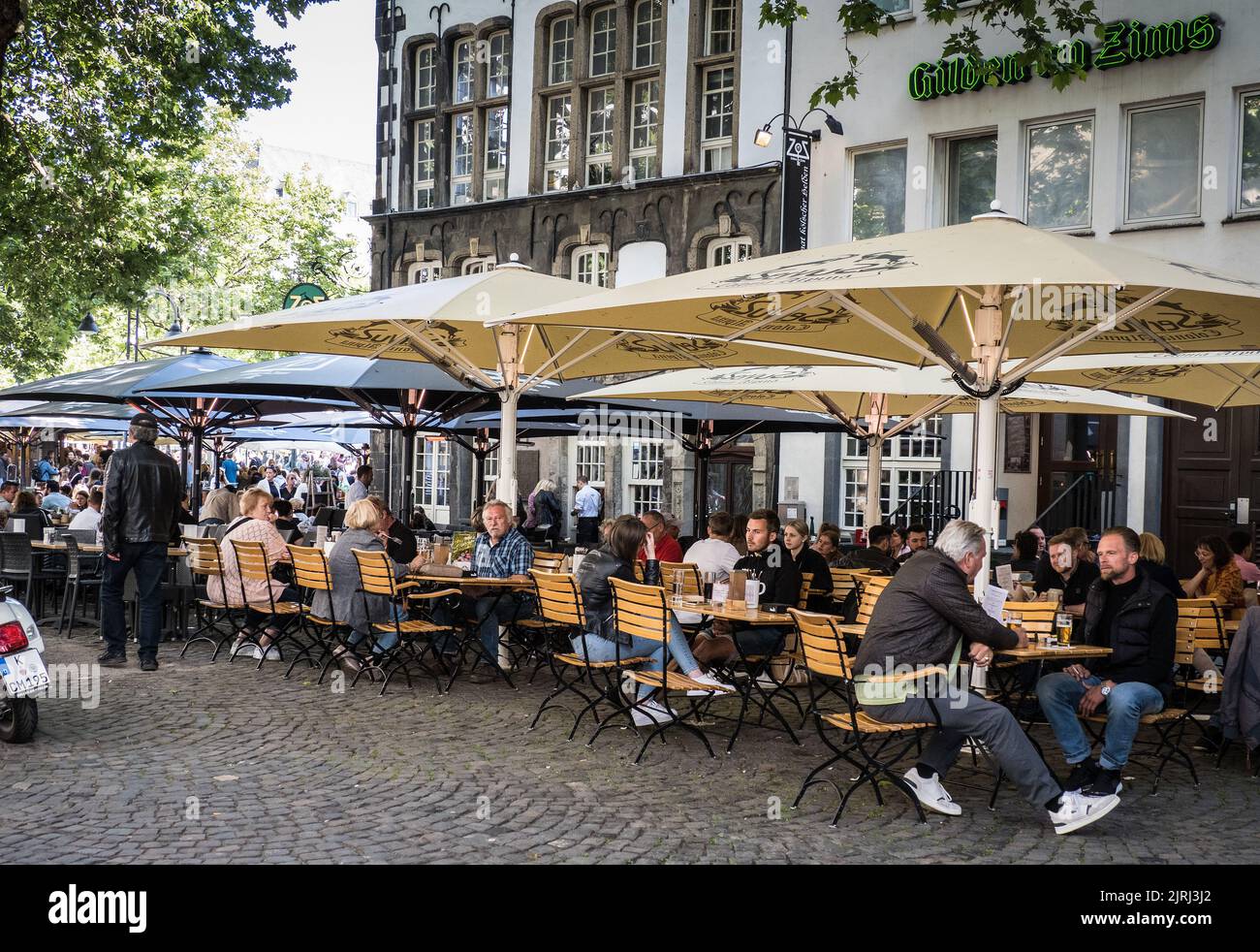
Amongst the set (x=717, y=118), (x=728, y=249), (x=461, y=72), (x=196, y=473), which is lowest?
(x=196, y=473)

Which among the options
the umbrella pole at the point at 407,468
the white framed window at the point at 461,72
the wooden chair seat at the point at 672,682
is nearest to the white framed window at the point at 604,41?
the white framed window at the point at 461,72

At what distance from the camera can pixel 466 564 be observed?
10.9 meters

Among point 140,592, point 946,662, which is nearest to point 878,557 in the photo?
point 946,662

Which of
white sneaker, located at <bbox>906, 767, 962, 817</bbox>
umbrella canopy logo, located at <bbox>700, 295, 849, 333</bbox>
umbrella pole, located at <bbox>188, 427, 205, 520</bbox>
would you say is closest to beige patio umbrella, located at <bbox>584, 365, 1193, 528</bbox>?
umbrella canopy logo, located at <bbox>700, 295, 849, 333</bbox>

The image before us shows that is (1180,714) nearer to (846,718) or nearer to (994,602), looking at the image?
(994,602)

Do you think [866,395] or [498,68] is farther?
[498,68]

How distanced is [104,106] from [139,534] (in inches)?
474

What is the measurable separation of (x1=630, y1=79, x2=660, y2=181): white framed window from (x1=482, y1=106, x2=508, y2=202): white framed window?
353cm

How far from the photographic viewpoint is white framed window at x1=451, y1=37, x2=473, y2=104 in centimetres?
2795

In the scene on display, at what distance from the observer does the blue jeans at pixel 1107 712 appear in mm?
6492

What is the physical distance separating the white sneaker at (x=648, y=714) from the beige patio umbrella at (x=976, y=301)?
2443 mm

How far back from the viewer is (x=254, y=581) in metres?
10.6
